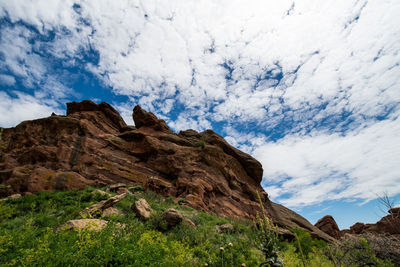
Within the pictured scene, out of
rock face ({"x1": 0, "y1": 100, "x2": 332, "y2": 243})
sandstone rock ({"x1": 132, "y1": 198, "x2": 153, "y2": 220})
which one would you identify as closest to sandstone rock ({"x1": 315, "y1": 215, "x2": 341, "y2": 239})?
rock face ({"x1": 0, "y1": 100, "x2": 332, "y2": 243})

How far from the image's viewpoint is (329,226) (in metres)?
37.5

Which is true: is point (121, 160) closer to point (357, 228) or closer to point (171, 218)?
point (171, 218)

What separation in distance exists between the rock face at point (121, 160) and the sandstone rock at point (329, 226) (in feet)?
38.8

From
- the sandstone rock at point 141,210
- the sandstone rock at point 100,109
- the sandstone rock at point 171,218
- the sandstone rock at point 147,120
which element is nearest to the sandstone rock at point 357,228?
the sandstone rock at point 147,120

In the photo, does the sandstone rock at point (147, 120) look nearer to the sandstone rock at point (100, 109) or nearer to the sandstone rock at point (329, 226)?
the sandstone rock at point (100, 109)

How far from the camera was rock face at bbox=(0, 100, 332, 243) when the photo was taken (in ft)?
49.4

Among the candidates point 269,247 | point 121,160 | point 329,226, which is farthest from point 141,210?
point 329,226

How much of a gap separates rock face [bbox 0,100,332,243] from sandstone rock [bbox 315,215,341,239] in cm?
1183

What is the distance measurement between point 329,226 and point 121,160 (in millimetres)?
44184

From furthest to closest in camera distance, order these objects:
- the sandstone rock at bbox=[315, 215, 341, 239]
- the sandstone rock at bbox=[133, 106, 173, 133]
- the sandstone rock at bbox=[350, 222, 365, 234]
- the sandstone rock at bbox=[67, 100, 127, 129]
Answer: the sandstone rock at bbox=[350, 222, 365, 234] < the sandstone rock at bbox=[315, 215, 341, 239] < the sandstone rock at bbox=[133, 106, 173, 133] < the sandstone rock at bbox=[67, 100, 127, 129]

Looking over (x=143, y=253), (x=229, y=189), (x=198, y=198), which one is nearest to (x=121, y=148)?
(x=198, y=198)

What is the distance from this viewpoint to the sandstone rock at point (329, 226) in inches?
1452

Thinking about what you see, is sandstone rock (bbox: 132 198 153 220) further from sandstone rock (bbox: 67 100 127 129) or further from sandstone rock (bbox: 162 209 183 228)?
sandstone rock (bbox: 67 100 127 129)

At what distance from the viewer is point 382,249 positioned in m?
Answer: 9.46
